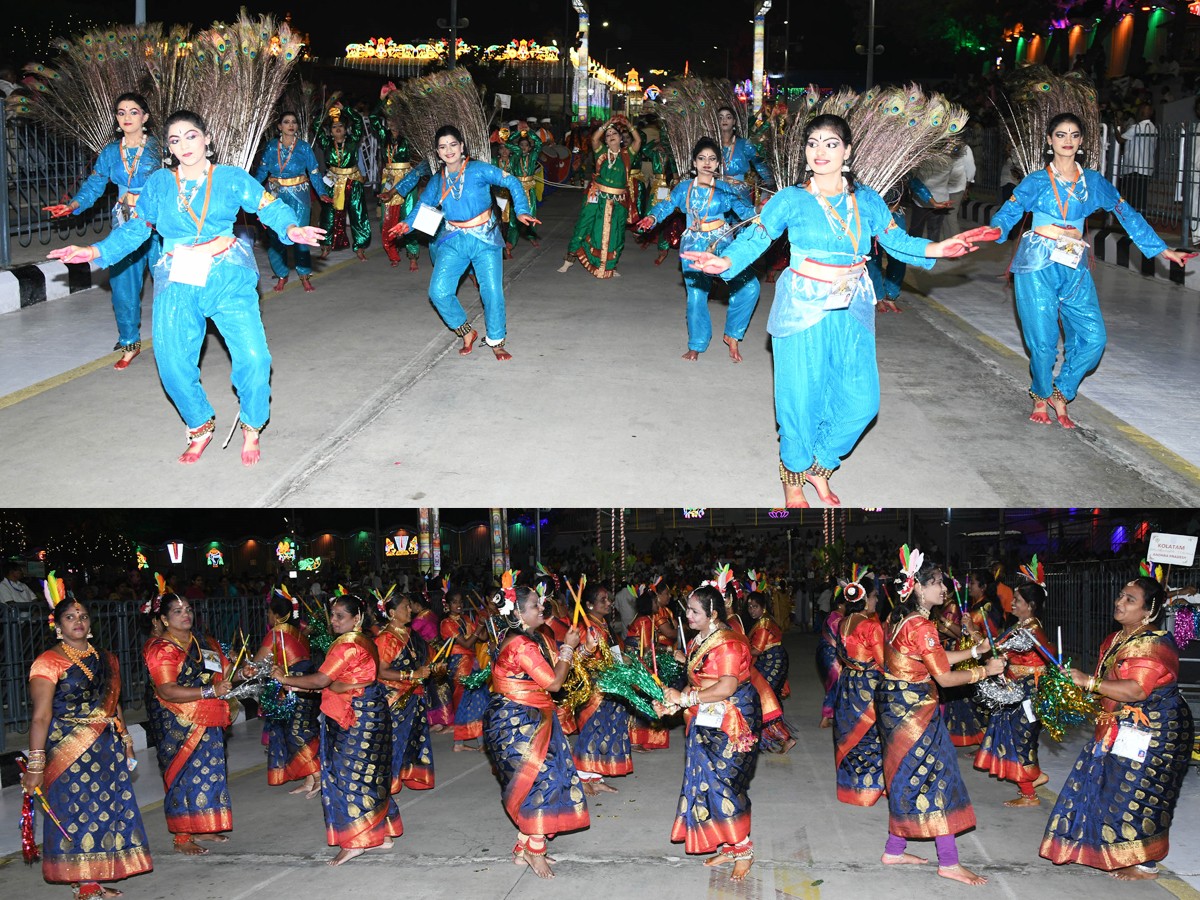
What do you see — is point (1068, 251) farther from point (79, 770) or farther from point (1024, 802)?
point (79, 770)

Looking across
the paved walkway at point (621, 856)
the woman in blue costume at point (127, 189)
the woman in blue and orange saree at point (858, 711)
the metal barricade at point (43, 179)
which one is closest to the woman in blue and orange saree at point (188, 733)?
the paved walkway at point (621, 856)

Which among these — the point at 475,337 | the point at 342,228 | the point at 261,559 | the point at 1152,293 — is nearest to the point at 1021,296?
the point at 475,337

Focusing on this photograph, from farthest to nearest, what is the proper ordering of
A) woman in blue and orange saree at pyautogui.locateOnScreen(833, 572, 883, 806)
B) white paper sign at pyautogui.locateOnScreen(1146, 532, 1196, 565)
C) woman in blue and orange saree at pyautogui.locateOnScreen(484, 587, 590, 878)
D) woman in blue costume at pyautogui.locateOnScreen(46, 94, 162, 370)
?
woman in blue costume at pyautogui.locateOnScreen(46, 94, 162, 370) → white paper sign at pyautogui.locateOnScreen(1146, 532, 1196, 565) → woman in blue and orange saree at pyautogui.locateOnScreen(833, 572, 883, 806) → woman in blue and orange saree at pyautogui.locateOnScreen(484, 587, 590, 878)

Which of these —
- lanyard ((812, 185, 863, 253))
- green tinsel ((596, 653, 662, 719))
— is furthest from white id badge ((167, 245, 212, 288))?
lanyard ((812, 185, 863, 253))

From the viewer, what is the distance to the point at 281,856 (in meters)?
5.78

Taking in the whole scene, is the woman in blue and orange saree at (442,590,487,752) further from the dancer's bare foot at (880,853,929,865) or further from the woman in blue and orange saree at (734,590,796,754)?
the dancer's bare foot at (880,853,929,865)

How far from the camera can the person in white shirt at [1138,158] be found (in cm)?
1430

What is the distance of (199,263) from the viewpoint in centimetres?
620

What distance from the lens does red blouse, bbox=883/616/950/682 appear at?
5.48 metres

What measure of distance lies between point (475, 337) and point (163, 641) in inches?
146

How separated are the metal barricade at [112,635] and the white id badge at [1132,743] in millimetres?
4759

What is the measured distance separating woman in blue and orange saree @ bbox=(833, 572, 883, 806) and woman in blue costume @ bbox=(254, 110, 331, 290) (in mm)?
6342

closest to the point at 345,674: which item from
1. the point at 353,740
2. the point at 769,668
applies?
the point at 353,740

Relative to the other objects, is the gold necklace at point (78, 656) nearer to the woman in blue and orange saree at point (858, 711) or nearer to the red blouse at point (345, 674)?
the red blouse at point (345, 674)
